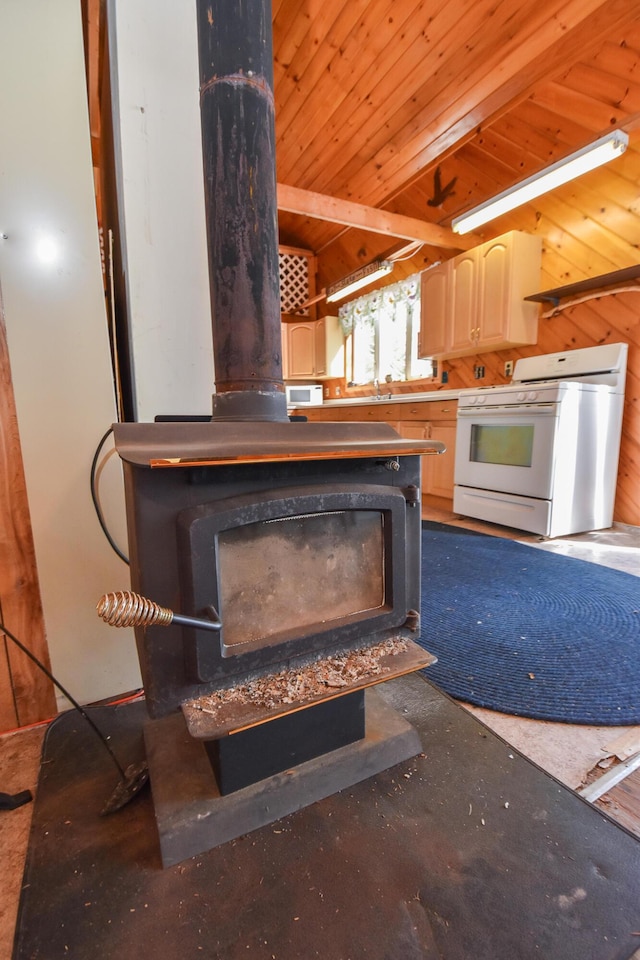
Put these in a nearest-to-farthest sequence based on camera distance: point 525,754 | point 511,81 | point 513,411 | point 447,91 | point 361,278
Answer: point 525,754
point 511,81
point 447,91
point 513,411
point 361,278

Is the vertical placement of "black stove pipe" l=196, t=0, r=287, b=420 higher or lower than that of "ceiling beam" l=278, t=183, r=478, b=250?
lower

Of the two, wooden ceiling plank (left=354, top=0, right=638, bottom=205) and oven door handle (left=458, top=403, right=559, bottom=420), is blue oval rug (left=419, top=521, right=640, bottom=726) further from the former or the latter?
wooden ceiling plank (left=354, top=0, right=638, bottom=205)

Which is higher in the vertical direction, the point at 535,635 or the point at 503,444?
the point at 503,444

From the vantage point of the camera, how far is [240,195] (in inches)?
31.0

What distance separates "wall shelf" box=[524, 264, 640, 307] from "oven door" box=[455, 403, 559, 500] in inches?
36.6

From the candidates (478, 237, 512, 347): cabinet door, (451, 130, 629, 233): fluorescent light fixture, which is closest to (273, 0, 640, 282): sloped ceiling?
(451, 130, 629, 233): fluorescent light fixture

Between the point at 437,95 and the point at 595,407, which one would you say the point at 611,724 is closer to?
the point at 595,407

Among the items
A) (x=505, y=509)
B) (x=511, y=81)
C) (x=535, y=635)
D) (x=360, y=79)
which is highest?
(x=360, y=79)

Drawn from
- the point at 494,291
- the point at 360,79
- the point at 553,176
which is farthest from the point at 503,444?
the point at 360,79

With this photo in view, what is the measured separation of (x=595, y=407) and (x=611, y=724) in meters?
2.15

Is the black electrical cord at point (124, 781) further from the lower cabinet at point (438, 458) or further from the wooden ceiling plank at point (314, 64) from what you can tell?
the wooden ceiling plank at point (314, 64)

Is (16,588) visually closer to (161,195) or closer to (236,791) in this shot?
(236,791)

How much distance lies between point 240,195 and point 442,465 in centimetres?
310

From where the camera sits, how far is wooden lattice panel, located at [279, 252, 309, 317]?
591 centimetres
